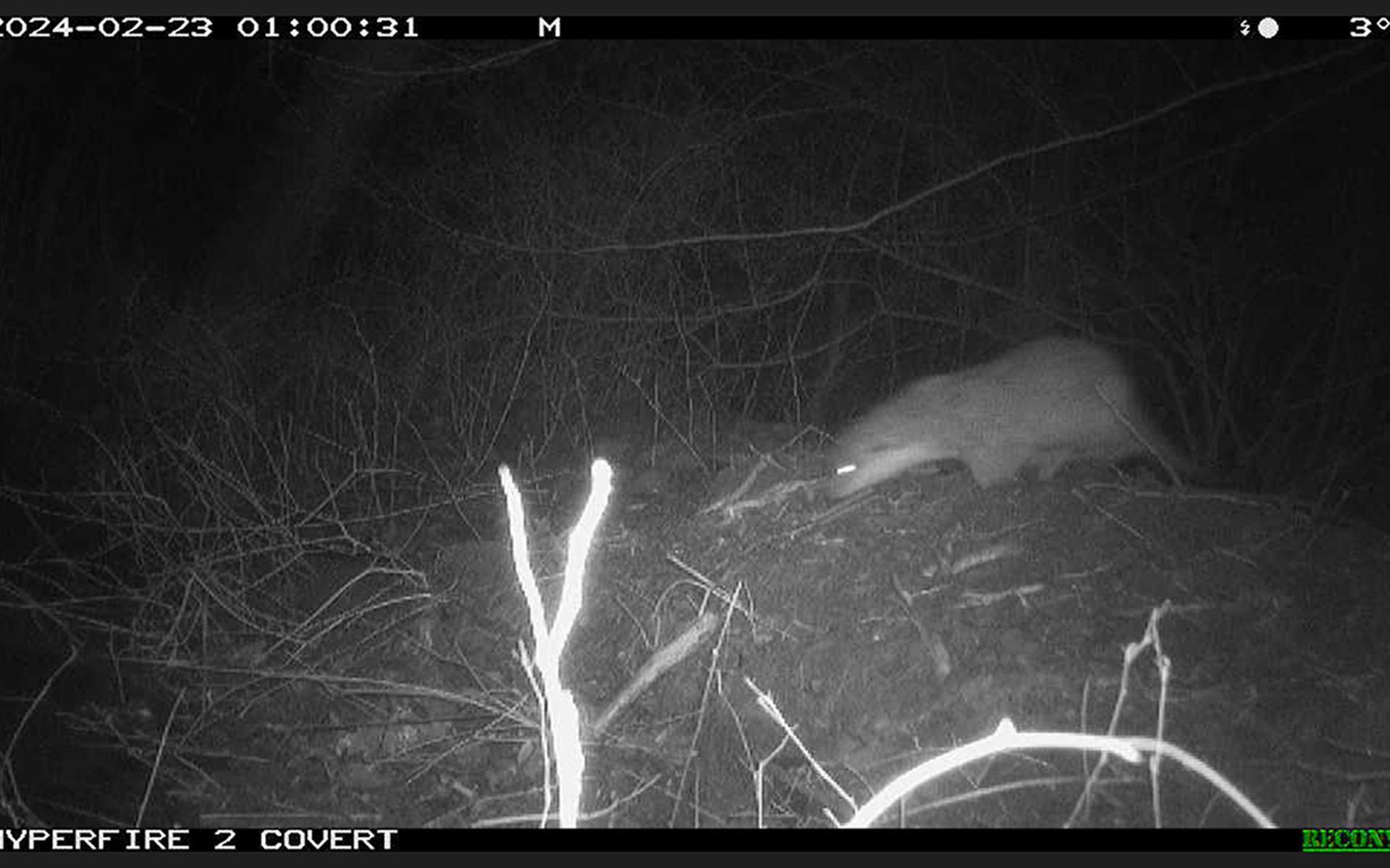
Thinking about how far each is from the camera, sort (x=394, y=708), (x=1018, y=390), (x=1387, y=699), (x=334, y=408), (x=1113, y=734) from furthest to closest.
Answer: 1. (x=334, y=408)
2. (x=1018, y=390)
3. (x=394, y=708)
4. (x=1387, y=699)
5. (x=1113, y=734)

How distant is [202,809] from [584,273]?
12.7 ft

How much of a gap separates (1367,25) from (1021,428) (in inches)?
85.5

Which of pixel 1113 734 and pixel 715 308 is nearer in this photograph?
pixel 1113 734

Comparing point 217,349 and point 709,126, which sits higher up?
point 709,126

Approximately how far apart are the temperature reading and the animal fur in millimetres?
1945

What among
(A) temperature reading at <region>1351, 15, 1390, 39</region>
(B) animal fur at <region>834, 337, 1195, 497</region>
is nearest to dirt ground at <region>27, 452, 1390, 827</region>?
(B) animal fur at <region>834, 337, 1195, 497</region>

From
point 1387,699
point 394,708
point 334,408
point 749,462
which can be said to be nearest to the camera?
point 1387,699

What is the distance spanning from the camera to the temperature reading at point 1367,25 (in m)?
5.03

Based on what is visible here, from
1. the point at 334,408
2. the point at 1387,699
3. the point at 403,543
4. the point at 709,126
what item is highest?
the point at 709,126

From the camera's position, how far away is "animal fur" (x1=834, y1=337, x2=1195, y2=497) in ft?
20.6

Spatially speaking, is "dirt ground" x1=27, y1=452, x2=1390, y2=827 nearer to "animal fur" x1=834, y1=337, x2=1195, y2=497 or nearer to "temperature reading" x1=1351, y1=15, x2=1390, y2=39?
"animal fur" x1=834, y1=337, x2=1195, y2=497

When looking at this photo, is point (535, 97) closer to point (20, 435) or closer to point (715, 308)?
point (715, 308)

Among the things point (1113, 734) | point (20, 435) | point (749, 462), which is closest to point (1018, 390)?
point (749, 462)

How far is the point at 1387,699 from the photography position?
4742mm
